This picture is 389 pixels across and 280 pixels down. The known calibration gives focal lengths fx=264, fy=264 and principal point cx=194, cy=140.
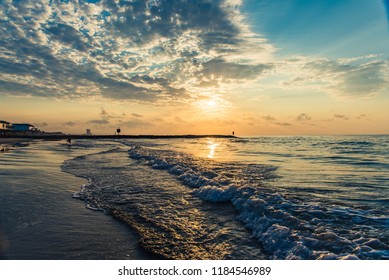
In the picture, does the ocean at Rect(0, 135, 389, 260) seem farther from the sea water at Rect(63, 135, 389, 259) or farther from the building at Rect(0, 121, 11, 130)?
the building at Rect(0, 121, 11, 130)

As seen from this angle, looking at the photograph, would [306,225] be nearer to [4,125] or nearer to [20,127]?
[4,125]

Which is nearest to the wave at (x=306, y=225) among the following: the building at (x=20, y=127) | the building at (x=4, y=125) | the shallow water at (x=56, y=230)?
the shallow water at (x=56, y=230)

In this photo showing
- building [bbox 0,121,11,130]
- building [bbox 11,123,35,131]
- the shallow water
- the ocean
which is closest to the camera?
the shallow water

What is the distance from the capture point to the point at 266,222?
8.03m

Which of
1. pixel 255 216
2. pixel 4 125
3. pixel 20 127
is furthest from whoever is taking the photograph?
pixel 20 127

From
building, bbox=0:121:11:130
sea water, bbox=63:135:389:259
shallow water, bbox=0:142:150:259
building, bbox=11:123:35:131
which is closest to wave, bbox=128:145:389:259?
sea water, bbox=63:135:389:259

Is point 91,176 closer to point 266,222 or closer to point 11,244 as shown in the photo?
point 11,244

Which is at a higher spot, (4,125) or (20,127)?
(4,125)

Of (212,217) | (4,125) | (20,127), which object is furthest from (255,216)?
(20,127)

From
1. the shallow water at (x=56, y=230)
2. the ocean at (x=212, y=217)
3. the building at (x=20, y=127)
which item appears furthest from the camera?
the building at (x=20, y=127)

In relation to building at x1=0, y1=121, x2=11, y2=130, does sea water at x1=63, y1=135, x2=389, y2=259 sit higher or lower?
lower

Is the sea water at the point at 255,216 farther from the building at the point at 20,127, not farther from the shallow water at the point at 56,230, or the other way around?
the building at the point at 20,127
